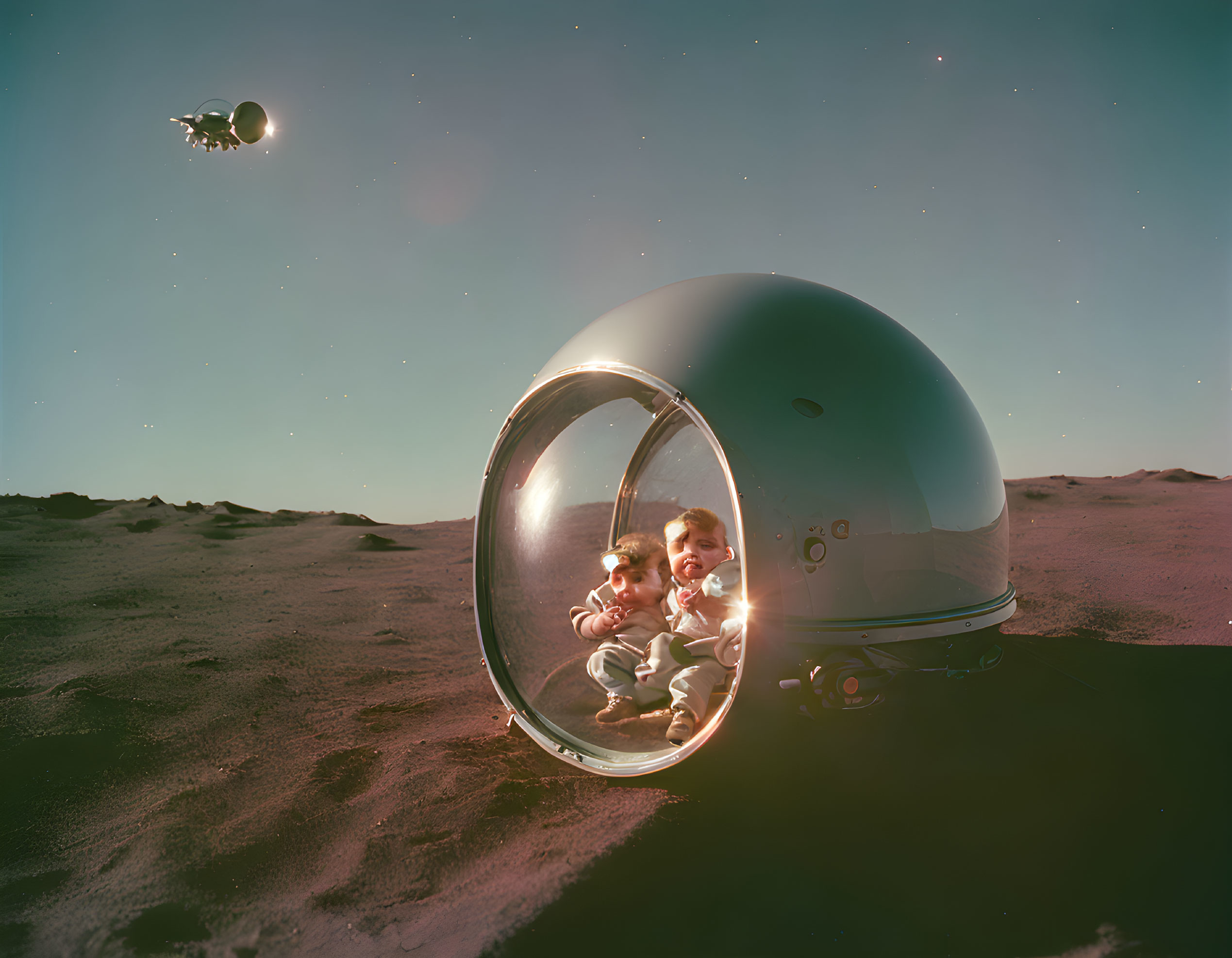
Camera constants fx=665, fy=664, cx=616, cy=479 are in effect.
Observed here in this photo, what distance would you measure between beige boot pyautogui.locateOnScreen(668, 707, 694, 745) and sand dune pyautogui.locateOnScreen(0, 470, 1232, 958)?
0.22 metres

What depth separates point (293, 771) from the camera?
10.1ft

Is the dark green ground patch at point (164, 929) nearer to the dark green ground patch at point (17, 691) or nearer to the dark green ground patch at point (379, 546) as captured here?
the dark green ground patch at point (17, 691)

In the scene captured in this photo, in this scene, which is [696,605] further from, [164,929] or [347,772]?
[164,929]

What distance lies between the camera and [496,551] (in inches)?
127

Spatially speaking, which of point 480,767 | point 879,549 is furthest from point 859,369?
point 480,767

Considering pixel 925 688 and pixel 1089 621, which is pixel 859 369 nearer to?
pixel 925 688

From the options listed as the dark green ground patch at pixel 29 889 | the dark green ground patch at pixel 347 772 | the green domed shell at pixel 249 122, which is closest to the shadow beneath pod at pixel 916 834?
the dark green ground patch at pixel 347 772

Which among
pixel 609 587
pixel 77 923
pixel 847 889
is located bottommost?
pixel 77 923

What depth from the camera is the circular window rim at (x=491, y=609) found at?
2258mm

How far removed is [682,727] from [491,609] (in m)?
1.06

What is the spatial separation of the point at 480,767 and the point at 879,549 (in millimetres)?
1965

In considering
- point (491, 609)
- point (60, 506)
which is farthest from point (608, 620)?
point (60, 506)

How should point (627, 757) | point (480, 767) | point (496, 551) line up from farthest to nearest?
point (496, 551), point (480, 767), point (627, 757)

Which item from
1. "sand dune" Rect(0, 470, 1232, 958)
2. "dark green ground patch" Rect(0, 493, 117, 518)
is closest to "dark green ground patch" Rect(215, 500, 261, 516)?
"dark green ground patch" Rect(0, 493, 117, 518)
